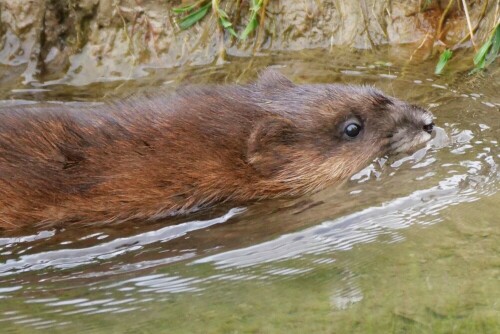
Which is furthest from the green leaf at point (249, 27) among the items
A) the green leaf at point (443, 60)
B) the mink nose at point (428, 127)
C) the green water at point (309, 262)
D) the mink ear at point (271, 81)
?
the mink nose at point (428, 127)

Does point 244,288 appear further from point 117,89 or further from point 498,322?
point 117,89

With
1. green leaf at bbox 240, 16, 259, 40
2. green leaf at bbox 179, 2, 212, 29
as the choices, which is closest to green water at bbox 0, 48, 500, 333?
green leaf at bbox 240, 16, 259, 40

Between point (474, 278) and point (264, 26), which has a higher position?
point (264, 26)

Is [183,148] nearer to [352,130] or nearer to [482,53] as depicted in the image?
[352,130]

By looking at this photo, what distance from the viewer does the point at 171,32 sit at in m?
7.07

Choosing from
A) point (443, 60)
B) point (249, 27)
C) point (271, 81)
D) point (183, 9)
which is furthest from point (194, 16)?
point (443, 60)

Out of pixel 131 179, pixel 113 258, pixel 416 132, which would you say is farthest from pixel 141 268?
pixel 416 132

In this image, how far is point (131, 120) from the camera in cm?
489

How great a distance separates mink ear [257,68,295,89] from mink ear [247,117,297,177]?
33 centimetres

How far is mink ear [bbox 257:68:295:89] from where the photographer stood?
17.6 ft

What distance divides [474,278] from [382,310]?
0.51 m

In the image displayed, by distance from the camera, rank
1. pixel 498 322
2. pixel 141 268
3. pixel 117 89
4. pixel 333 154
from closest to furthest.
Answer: pixel 498 322
pixel 141 268
pixel 333 154
pixel 117 89

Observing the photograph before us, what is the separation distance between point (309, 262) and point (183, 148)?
1.22 m

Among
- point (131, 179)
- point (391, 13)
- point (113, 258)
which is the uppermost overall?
point (391, 13)
